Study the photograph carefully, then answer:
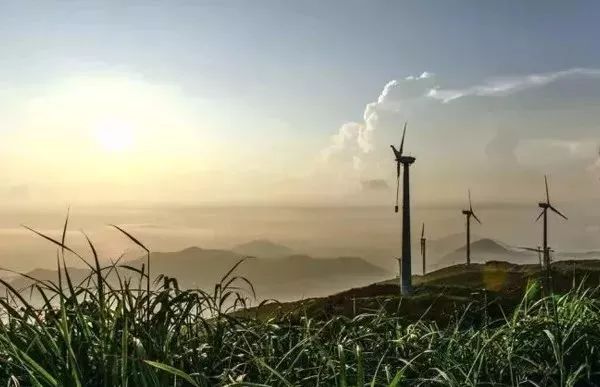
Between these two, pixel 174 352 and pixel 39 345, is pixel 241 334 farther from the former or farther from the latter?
pixel 39 345

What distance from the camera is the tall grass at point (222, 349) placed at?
5.42 m

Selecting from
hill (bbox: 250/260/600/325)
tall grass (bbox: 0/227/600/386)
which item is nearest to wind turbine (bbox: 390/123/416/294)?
hill (bbox: 250/260/600/325)

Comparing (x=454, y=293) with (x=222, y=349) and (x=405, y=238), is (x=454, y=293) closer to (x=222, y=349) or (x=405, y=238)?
(x=405, y=238)

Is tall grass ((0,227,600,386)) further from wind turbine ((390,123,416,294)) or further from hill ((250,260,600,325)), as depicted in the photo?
wind turbine ((390,123,416,294))

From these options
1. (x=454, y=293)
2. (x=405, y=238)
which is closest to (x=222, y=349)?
(x=454, y=293)

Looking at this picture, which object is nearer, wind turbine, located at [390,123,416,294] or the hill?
the hill

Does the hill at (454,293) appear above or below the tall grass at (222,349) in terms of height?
below

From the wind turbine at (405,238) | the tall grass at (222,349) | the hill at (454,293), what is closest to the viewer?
the tall grass at (222,349)

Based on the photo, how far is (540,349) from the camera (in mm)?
8086

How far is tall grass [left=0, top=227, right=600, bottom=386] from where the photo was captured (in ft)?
17.8

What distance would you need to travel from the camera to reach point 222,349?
6863mm

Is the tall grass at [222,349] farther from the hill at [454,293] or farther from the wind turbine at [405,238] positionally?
the wind turbine at [405,238]

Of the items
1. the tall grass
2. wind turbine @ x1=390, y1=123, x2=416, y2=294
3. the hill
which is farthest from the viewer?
wind turbine @ x1=390, y1=123, x2=416, y2=294

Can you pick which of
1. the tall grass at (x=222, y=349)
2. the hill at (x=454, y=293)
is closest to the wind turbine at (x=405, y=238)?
the hill at (x=454, y=293)
